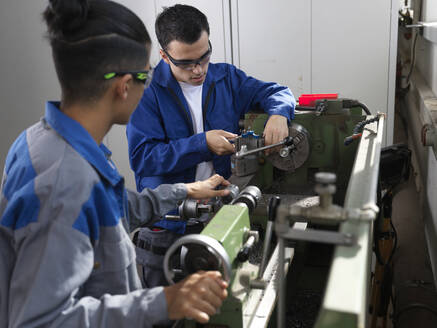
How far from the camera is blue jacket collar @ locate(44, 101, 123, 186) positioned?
884mm

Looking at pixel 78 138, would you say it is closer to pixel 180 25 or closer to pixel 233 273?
pixel 233 273

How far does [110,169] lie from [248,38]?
216 cm

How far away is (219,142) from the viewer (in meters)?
1.58

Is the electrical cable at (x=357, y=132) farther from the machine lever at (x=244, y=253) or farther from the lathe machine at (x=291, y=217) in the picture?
the machine lever at (x=244, y=253)

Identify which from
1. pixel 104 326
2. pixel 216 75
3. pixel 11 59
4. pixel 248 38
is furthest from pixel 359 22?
pixel 104 326

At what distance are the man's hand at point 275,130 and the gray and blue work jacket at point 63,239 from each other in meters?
0.75

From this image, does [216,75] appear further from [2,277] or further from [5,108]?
[5,108]

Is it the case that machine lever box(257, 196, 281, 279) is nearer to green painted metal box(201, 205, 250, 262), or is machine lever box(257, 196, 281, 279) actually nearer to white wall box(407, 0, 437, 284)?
green painted metal box(201, 205, 250, 262)

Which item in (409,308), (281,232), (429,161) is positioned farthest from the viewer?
(429,161)

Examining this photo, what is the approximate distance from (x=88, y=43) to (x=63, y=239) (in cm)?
38

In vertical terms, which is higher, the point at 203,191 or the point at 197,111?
the point at 197,111

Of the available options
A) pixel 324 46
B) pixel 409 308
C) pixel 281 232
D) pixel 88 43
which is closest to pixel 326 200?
pixel 281 232

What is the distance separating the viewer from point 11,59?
9.74 ft

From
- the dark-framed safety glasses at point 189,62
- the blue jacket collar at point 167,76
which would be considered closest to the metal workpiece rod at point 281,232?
the dark-framed safety glasses at point 189,62
